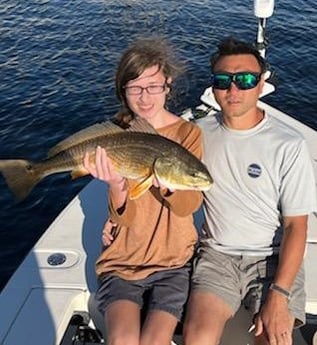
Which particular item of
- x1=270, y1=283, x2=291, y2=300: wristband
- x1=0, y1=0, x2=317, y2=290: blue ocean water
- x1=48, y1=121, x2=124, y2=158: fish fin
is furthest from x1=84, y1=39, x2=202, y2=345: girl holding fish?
x1=0, y1=0, x2=317, y2=290: blue ocean water

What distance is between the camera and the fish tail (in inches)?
148

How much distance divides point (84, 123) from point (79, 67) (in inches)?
111

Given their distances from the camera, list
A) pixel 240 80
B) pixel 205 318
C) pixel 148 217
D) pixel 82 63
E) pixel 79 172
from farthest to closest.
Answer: pixel 82 63
pixel 148 217
pixel 79 172
pixel 240 80
pixel 205 318

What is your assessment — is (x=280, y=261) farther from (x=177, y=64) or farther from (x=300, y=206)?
(x=177, y=64)

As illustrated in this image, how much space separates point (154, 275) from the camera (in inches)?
145

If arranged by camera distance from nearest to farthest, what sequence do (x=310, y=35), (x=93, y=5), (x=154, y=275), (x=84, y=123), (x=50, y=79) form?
(x=154, y=275), (x=84, y=123), (x=50, y=79), (x=310, y=35), (x=93, y=5)

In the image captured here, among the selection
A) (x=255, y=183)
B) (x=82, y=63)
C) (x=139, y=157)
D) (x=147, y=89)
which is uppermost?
(x=147, y=89)

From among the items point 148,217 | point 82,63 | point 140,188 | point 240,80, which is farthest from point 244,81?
point 82,63

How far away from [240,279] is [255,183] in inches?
25.0

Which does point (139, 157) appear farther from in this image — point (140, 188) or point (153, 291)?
point (153, 291)

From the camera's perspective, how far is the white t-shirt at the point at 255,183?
352 cm

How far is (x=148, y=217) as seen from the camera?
3.76 metres

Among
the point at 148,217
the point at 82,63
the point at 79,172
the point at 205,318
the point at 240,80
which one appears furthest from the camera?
the point at 82,63

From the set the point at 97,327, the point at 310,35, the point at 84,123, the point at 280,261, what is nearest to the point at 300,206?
the point at 280,261
